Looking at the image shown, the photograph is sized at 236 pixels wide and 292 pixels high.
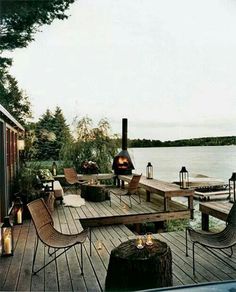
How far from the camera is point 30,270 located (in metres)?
3.16

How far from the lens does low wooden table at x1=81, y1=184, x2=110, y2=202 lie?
6934 millimetres

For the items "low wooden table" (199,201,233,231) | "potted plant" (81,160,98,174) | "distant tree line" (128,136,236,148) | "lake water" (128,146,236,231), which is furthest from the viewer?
"lake water" (128,146,236,231)

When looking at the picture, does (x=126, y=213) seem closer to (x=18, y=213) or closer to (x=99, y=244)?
(x=99, y=244)

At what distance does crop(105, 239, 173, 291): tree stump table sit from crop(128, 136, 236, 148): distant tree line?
8065 mm

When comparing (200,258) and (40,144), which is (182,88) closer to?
(200,258)

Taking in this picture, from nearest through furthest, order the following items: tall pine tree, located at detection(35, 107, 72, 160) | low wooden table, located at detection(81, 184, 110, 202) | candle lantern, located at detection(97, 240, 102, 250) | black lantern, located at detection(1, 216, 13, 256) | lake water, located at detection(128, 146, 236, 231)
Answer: black lantern, located at detection(1, 216, 13, 256)
candle lantern, located at detection(97, 240, 102, 250)
low wooden table, located at detection(81, 184, 110, 202)
tall pine tree, located at detection(35, 107, 72, 160)
lake water, located at detection(128, 146, 236, 231)

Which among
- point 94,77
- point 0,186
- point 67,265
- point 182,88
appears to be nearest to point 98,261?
point 67,265

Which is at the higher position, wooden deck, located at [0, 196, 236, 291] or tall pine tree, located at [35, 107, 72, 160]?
tall pine tree, located at [35, 107, 72, 160]

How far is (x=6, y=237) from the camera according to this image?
3.48 metres

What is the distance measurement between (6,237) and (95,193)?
3.53 m

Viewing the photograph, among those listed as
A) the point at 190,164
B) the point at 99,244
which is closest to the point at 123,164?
the point at 99,244

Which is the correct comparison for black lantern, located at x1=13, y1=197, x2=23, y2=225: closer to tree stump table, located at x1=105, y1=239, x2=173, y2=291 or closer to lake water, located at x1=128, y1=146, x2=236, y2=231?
tree stump table, located at x1=105, y1=239, x2=173, y2=291

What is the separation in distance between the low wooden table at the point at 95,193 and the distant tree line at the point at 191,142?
3782 mm

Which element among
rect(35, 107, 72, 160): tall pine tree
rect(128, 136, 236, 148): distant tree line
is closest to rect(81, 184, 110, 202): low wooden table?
rect(128, 136, 236, 148): distant tree line
